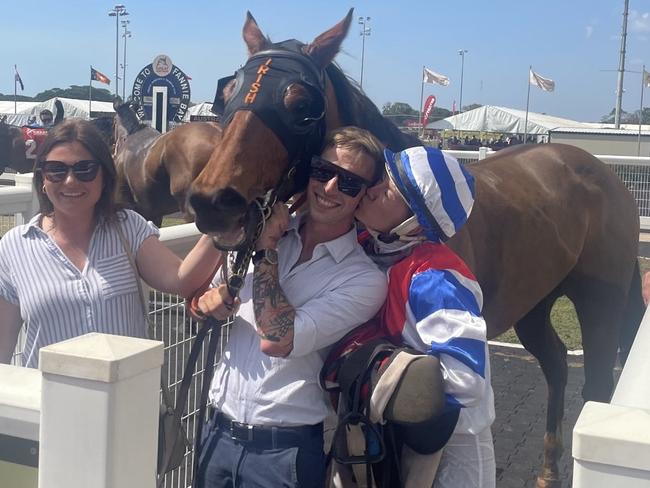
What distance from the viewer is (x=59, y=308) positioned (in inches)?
88.0

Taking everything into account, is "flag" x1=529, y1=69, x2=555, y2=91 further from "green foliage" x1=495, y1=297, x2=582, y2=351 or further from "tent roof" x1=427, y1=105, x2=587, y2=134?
"green foliage" x1=495, y1=297, x2=582, y2=351

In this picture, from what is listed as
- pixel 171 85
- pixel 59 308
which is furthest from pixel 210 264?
pixel 171 85

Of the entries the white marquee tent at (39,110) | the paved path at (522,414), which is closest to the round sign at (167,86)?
the paved path at (522,414)

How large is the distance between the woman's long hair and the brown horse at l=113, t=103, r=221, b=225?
9.92 feet

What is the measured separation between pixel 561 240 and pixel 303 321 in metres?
2.69

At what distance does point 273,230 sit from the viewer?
2.01 metres

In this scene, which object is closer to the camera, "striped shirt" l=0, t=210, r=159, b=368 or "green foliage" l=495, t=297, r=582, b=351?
"striped shirt" l=0, t=210, r=159, b=368

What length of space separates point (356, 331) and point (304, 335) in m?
0.17

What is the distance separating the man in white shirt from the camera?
188 cm

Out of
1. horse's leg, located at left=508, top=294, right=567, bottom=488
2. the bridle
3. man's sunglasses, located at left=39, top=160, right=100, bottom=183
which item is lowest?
horse's leg, located at left=508, top=294, right=567, bottom=488

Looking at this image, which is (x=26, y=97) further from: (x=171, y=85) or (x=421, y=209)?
Result: (x=421, y=209)

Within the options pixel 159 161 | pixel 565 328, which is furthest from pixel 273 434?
pixel 565 328

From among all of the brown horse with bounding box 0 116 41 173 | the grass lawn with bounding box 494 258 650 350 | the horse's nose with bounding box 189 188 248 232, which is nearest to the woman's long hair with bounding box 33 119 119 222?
the horse's nose with bounding box 189 188 248 232

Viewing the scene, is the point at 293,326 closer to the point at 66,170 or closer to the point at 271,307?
the point at 271,307
